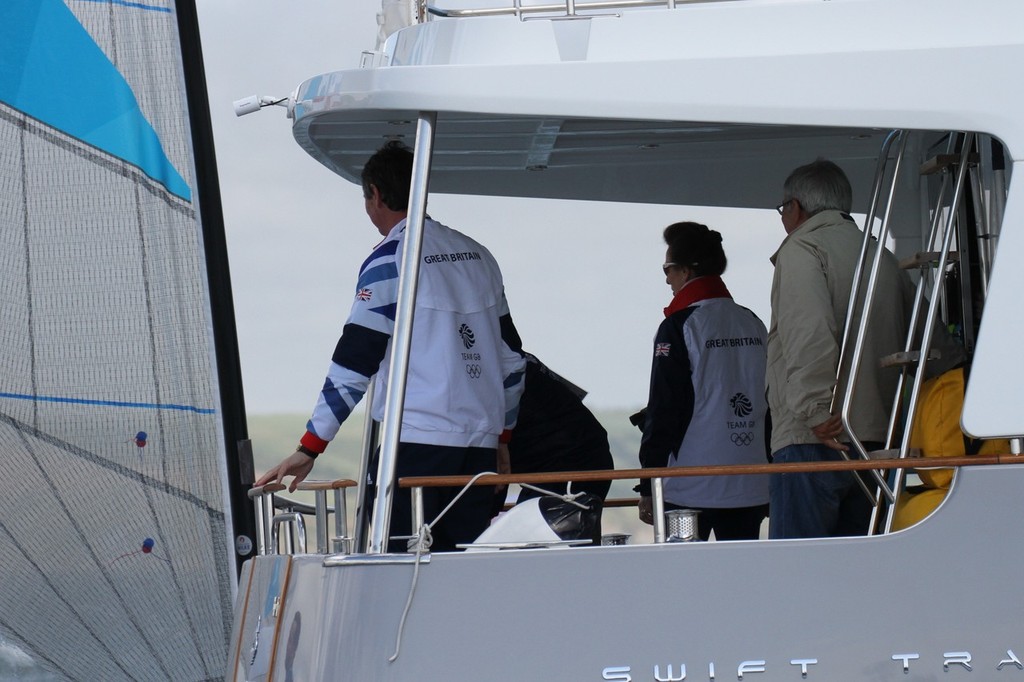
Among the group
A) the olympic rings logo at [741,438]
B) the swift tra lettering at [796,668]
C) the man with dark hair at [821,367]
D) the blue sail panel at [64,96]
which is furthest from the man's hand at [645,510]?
the blue sail panel at [64,96]

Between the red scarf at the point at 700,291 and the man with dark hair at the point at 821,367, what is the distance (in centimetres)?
78

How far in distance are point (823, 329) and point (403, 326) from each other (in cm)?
89

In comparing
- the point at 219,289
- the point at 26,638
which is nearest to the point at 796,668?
the point at 219,289

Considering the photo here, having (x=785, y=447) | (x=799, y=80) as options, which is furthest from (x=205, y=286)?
(x=799, y=80)

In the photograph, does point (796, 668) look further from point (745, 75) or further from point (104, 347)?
point (104, 347)

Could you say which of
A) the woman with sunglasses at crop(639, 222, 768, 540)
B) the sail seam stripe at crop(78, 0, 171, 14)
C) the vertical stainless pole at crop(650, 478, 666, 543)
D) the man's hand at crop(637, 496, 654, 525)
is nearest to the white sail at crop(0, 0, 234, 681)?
the sail seam stripe at crop(78, 0, 171, 14)

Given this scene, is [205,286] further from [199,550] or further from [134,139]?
[199,550]

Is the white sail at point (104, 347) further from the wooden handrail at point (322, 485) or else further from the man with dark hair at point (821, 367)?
the man with dark hair at point (821, 367)

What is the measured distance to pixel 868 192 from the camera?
3.87m

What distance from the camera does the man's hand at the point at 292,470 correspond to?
9.39ft

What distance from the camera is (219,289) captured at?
4.86 m

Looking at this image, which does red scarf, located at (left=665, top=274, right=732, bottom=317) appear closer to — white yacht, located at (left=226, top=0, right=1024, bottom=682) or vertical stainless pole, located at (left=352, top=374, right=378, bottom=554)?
vertical stainless pole, located at (left=352, top=374, right=378, bottom=554)

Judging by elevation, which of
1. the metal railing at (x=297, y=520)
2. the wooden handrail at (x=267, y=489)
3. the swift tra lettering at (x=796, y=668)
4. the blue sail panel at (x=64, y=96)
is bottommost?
the swift tra lettering at (x=796, y=668)

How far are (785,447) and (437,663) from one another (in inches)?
40.3
